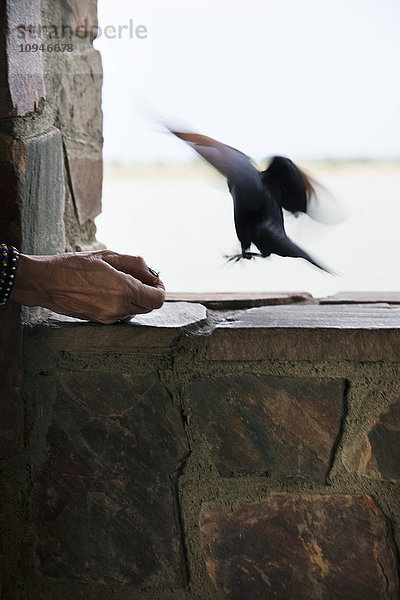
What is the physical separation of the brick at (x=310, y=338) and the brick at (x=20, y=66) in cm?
45

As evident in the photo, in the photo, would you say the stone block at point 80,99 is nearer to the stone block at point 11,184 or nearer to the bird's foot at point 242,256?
the stone block at point 11,184

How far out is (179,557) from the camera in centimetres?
97

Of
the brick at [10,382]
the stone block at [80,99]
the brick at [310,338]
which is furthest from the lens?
the stone block at [80,99]

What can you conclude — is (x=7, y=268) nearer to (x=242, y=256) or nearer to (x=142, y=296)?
(x=142, y=296)

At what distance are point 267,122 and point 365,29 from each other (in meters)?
0.60

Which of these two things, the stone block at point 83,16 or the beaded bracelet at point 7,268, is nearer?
the beaded bracelet at point 7,268

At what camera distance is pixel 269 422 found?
91cm

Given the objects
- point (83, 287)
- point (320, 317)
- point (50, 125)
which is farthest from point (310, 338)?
point (50, 125)

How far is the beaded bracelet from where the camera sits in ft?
2.81

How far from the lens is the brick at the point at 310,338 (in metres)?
0.86

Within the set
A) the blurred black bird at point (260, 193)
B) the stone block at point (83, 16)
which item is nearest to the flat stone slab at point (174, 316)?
the blurred black bird at point (260, 193)

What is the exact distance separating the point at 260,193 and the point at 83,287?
34 cm

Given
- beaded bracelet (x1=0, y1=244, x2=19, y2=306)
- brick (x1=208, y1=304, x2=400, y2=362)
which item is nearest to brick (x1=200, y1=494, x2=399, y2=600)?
brick (x1=208, y1=304, x2=400, y2=362)

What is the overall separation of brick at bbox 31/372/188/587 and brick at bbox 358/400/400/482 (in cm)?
27
